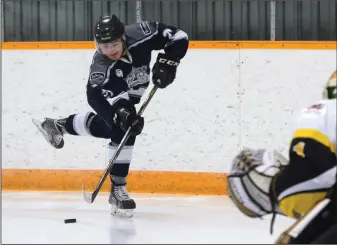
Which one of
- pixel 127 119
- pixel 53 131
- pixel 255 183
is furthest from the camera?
pixel 53 131

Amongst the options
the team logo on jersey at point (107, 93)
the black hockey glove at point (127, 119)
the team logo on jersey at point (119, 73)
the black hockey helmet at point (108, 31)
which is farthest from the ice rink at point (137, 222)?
the black hockey helmet at point (108, 31)

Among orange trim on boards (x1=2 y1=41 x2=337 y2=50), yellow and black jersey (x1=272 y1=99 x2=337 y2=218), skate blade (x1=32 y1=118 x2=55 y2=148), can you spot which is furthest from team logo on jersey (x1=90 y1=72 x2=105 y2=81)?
yellow and black jersey (x1=272 y1=99 x2=337 y2=218)

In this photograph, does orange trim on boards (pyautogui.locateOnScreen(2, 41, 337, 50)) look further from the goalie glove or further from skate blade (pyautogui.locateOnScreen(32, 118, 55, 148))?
the goalie glove

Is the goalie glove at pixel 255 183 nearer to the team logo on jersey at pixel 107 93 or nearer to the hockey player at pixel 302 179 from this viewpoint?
the hockey player at pixel 302 179

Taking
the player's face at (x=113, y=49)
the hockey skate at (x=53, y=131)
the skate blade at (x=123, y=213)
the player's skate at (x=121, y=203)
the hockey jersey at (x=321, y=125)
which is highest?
the player's face at (x=113, y=49)

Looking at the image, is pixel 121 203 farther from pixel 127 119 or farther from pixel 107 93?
pixel 107 93

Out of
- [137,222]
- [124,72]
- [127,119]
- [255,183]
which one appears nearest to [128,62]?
[124,72]

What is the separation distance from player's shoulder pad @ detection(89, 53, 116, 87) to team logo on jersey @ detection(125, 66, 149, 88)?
5.0 inches

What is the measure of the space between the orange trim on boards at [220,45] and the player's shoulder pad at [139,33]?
649mm

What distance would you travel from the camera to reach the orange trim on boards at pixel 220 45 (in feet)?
12.1

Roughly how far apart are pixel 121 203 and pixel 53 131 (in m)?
0.74

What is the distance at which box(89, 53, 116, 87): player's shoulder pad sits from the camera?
10.5ft

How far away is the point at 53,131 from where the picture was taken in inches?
143

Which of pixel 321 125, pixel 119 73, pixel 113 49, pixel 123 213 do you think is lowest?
pixel 123 213
